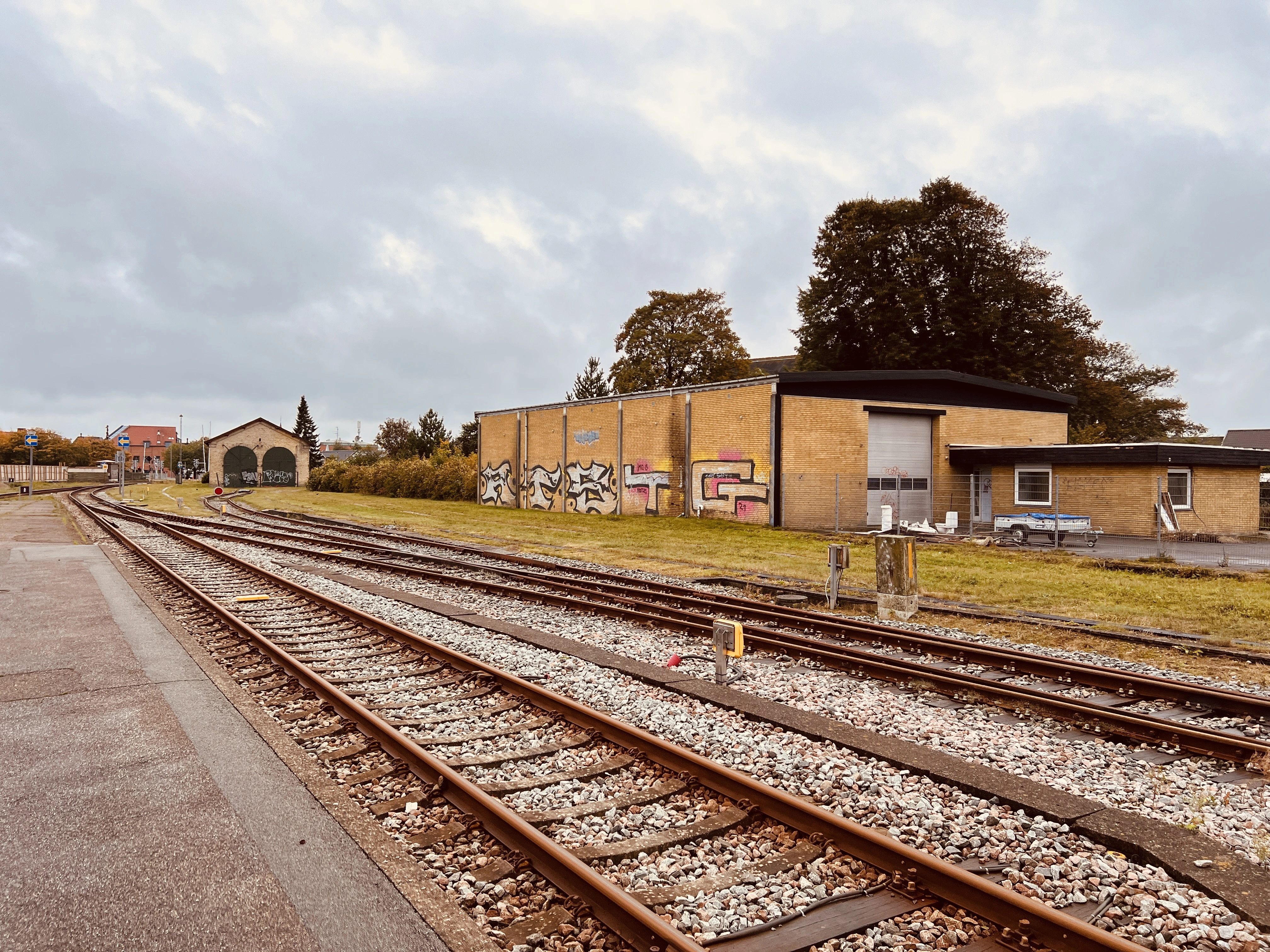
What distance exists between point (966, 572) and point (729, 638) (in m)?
11.5

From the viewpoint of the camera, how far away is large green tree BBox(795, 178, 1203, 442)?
46719 mm

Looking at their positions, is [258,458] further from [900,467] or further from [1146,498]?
[1146,498]

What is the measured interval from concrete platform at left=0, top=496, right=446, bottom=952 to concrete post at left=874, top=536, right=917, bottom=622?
8.78 meters

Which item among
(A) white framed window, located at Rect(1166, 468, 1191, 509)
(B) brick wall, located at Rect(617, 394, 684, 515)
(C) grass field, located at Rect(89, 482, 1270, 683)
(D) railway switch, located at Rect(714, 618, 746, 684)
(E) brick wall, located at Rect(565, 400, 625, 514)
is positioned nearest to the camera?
(D) railway switch, located at Rect(714, 618, 746, 684)

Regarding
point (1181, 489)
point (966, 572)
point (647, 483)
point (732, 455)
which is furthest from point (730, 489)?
point (1181, 489)

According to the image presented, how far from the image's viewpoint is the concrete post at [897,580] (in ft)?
38.4

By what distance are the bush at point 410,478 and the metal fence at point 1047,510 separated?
25.9 meters

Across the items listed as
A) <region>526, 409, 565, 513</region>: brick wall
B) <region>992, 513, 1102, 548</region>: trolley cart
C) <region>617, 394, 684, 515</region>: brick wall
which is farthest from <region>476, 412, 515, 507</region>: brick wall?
<region>992, 513, 1102, 548</region>: trolley cart

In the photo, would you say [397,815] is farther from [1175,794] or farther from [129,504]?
[129,504]

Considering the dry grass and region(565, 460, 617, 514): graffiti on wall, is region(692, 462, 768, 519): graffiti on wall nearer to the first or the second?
the dry grass

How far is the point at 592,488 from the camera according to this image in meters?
37.6

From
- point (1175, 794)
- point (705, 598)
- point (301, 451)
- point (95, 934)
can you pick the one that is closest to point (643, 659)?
point (705, 598)

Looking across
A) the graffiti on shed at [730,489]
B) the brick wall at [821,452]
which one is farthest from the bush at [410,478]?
the brick wall at [821,452]

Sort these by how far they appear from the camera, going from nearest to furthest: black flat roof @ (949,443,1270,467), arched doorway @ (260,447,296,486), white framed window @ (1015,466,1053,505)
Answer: black flat roof @ (949,443,1270,467) → white framed window @ (1015,466,1053,505) → arched doorway @ (260,447,296,486)
